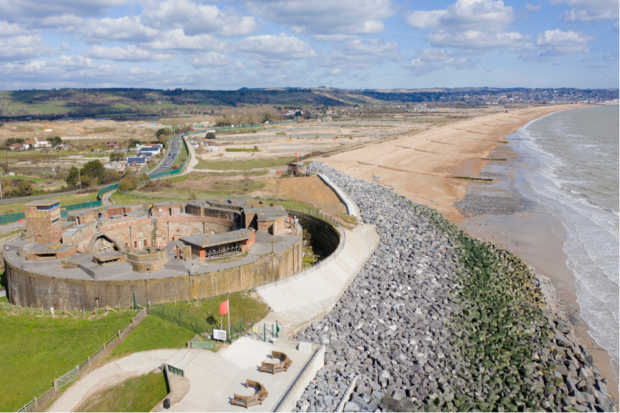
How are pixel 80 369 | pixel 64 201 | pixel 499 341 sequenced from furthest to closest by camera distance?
pixel 64 201
pixel 499 341
pixel 80 369

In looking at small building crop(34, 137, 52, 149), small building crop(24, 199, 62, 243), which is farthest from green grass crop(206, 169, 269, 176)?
small building crop(34, 137, 52, 149)

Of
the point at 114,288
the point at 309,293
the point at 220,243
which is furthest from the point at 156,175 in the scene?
the point at 309,293

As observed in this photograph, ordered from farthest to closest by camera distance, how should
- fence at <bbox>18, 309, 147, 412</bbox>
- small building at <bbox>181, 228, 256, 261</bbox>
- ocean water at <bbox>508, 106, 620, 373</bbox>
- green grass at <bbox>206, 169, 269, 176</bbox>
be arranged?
green grass at <bbox>206, 169, 269, 176</bbox>, ocean water at <bbox>508, 106, 620, 373</bbox>, small building at <bbox>181, 228, 256, 261</bbox>, fence at <bbox>18, 309, 147, 412</bbox>

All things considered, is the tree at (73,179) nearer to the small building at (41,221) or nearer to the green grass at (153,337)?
the small building at (41,221)

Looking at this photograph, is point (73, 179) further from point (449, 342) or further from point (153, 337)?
point (449, 342)

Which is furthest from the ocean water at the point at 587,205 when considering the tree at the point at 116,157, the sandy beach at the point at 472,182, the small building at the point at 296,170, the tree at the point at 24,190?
the tree at the point at 116,157

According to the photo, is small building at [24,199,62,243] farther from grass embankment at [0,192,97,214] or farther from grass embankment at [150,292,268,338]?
grass embankment at [0,192,97,214]

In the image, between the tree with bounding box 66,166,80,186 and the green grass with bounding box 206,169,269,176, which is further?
the green grass with bounding box 206,169,269,176

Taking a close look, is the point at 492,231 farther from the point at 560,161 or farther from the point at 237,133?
the point at 237,133
